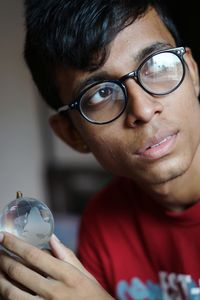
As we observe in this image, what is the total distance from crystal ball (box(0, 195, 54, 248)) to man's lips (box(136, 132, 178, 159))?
0.25 m

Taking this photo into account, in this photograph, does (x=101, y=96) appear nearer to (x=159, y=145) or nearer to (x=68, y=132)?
(x=159, y=145)

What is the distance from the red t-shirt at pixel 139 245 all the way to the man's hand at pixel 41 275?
0.29 meters

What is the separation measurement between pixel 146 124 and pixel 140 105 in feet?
0.14

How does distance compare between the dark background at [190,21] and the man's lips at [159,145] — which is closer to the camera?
the man's lips at [159,145]

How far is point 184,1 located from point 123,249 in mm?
783

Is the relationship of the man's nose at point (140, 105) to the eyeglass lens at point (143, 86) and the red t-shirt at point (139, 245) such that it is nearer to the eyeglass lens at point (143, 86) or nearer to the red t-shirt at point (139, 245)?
the eyeglass lens at point (143, 86)

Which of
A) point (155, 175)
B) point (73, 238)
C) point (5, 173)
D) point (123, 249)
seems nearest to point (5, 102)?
point (5, 173)

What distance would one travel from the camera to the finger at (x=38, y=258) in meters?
0.85

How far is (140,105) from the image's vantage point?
3.01 ft

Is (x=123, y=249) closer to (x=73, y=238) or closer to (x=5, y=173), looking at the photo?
(x=73, y=238)

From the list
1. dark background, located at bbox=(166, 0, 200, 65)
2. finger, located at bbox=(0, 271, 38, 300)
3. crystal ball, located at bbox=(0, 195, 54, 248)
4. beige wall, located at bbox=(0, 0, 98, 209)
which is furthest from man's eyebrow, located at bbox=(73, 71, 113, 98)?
beige wall, located at bbox=(0, 0, 98, 209)

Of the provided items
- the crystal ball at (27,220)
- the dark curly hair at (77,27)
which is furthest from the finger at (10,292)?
the dark curly hair at (77,27)

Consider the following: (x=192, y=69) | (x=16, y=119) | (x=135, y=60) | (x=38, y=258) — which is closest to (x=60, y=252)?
(x=38, y=258)

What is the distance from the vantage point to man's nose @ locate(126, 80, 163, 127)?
92cm
